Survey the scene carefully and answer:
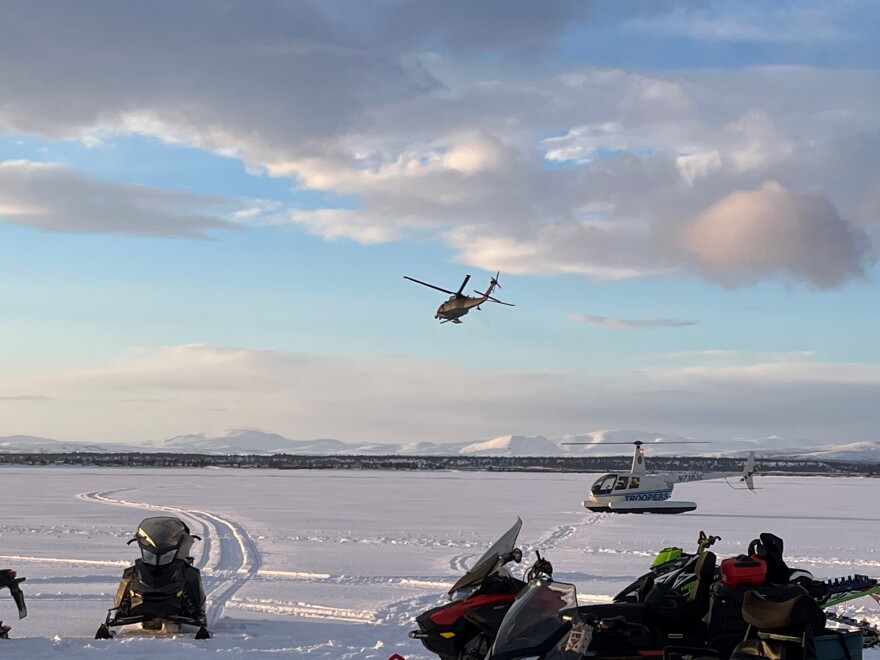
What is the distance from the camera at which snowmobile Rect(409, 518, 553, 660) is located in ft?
22.5

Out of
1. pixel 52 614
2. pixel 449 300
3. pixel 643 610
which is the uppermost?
pixel 449 300

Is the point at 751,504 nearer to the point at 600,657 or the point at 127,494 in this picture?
the point at 127,494

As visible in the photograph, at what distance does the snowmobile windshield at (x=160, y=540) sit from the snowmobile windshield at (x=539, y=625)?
200 inches

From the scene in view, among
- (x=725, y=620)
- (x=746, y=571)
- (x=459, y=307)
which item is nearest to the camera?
(x=746, y=571)

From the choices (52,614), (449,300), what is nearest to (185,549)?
(52,614)

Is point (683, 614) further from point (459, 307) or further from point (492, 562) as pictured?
point (459, 307)

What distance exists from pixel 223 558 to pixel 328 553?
1802mm

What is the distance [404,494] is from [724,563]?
3469cm

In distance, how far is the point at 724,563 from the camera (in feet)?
21.2

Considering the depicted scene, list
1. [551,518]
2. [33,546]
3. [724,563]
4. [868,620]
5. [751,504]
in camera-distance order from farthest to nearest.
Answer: [751,504] → [551,518] → [33,546] → [868,620] → [724,563]

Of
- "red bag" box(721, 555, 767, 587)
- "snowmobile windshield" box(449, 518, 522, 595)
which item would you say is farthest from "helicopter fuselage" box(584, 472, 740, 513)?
"red bag" box(721, 555, 767, 587)

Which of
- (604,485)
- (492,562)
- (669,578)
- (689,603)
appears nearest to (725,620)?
(689,603)

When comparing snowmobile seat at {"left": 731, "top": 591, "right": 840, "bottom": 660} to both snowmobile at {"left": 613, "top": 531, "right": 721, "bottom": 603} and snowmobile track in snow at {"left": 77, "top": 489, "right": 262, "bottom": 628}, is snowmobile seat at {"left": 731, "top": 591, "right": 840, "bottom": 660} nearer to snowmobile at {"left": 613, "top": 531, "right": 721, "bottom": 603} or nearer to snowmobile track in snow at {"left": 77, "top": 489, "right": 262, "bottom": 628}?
snowmobile at {"left": 613, "top": 531, "right": 721, "bottom": 603}

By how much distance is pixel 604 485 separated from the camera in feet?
105
